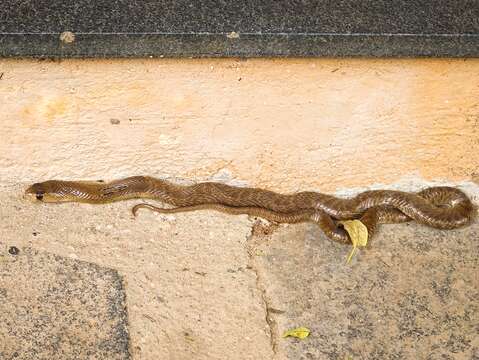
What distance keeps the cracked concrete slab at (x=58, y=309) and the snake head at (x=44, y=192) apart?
1.11 ft

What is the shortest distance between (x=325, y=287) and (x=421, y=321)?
1.59 ft

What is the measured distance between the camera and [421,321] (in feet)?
9.87

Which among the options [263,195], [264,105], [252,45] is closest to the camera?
[252,45]

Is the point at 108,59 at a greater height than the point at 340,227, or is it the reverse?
the point at 108,59

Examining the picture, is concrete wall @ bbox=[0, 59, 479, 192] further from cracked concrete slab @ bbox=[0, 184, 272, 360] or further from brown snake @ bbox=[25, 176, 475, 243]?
cracked concrete slab @ bbox=[0, 184, 272, 360]

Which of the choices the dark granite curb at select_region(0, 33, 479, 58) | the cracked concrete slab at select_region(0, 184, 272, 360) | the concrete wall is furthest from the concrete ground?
the dark granite curb at select_region(0, 33, 479, 58)

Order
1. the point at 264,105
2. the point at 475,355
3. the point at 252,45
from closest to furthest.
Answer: the point at 475,355 < the point at 252,45 < the point at 264,105

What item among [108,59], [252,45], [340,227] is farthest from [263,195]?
[108,59]

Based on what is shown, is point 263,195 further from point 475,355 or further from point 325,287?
point 475,355

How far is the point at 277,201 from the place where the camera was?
11.7 ft


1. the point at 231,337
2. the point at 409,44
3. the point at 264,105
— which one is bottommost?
the point at 231,337

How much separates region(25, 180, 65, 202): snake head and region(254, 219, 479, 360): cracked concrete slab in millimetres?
1173

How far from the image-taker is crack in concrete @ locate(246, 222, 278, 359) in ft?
9.48

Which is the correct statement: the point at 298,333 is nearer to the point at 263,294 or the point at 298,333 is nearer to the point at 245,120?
the point at 263,294
